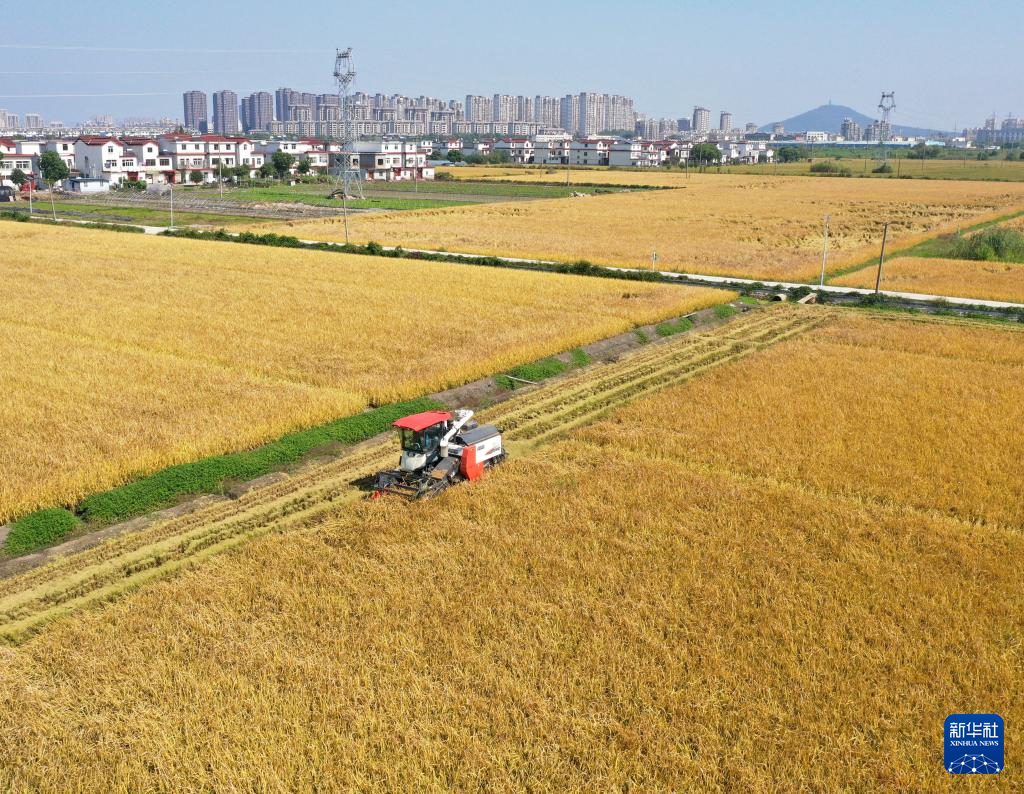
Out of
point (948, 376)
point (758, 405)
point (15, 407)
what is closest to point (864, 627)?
point (758, 405)

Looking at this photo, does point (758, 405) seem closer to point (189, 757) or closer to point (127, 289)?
point (189, 757)

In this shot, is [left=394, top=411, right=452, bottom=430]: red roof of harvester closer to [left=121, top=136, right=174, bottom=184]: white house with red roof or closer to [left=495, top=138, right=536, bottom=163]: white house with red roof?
[left=121, top=136, right=174, bottom=184]: white house with red roof

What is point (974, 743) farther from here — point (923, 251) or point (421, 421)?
point (923, 251)

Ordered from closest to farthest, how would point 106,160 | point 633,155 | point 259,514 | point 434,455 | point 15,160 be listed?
point 259,514, point 434,455, point 106,160, point 15,160, point 633,155

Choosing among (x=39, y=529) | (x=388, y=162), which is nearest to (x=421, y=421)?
(x=39, y=529)

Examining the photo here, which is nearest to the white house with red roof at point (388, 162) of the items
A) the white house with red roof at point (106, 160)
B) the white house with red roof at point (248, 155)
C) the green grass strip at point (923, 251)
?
the white house with red roof at point (248, 155)

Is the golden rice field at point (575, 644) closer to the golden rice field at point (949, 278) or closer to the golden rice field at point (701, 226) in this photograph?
the golden rice field at point (949, 278)

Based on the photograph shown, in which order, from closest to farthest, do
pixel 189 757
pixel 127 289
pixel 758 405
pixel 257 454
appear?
pixel 189 757, pixel 257 454, pixel 758 405, pixel 127 289
